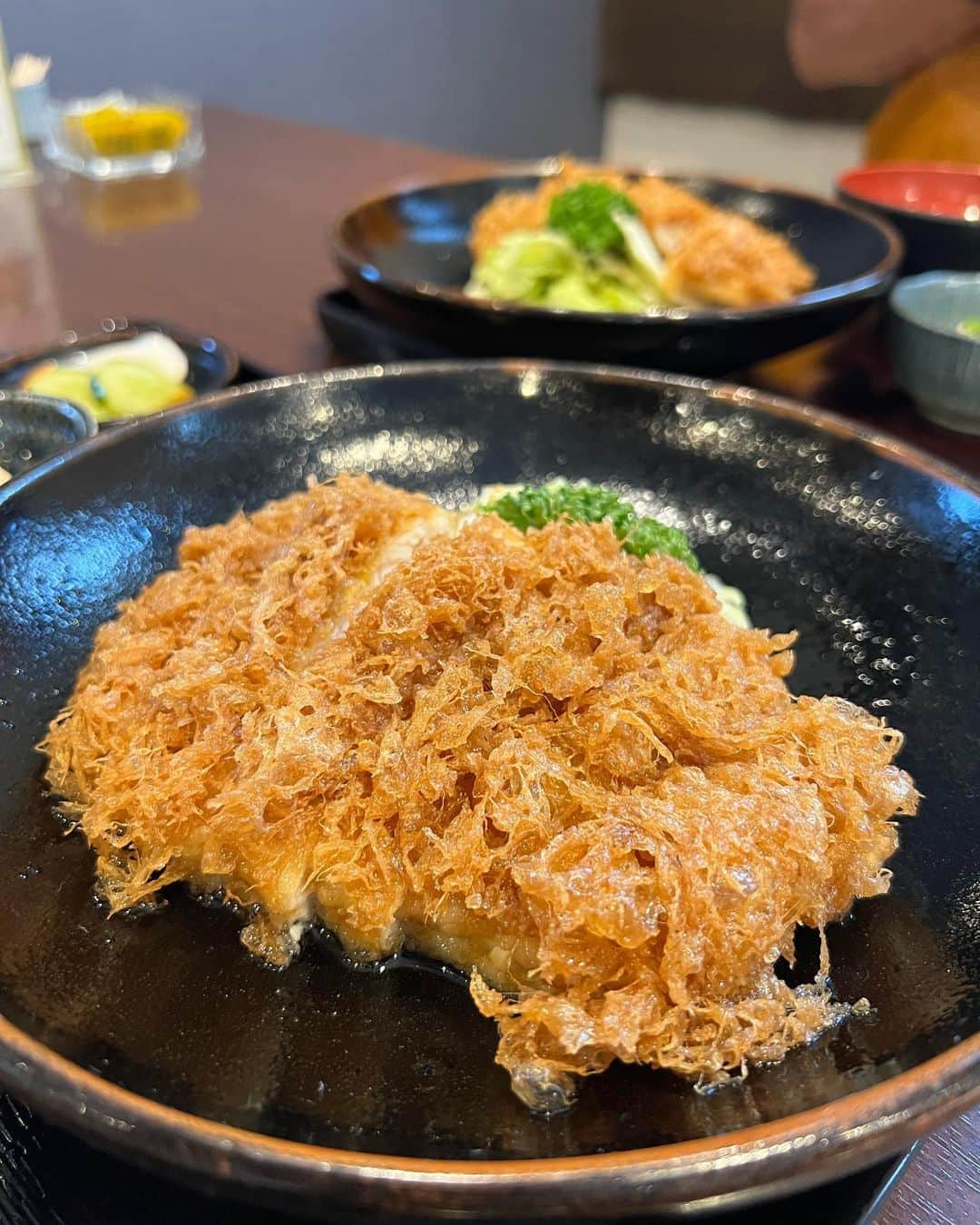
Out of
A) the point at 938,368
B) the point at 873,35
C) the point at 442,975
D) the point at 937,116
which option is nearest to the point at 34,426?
the point at 442,975

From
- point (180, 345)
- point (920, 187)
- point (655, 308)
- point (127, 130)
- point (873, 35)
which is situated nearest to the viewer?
point (180, 345)

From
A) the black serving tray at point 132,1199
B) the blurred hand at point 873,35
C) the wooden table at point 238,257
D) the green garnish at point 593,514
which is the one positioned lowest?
the black serving tray at point 132,1199

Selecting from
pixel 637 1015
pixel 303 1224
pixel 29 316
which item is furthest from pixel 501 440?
pixel 29 316

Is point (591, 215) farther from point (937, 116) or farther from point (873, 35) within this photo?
point (873, 35)

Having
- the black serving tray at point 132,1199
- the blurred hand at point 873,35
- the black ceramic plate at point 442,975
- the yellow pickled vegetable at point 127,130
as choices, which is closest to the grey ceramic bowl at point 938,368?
the black ceramic plate at point 442,975

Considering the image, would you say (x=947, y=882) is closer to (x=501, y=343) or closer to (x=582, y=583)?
(x=582, y=583)

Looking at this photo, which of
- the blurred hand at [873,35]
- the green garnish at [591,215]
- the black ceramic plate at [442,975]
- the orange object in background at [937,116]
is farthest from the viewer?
the blurred hand at [873,35]

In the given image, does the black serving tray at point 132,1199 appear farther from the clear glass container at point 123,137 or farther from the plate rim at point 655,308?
the clear glass container at point 123,137
